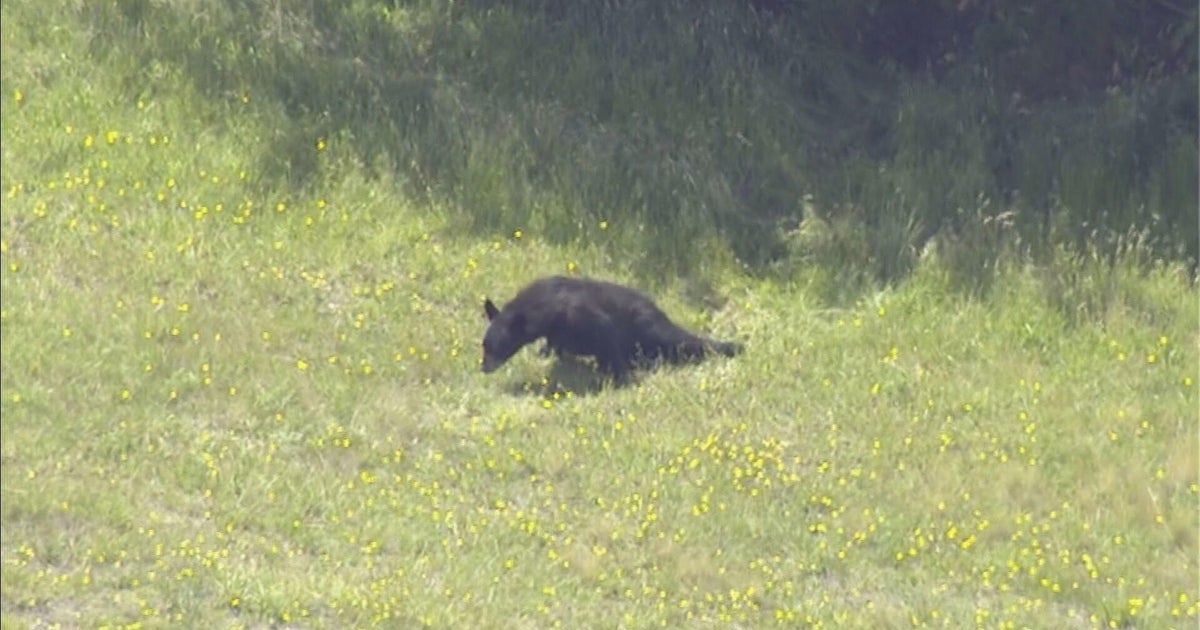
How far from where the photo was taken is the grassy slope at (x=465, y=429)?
35.7ft

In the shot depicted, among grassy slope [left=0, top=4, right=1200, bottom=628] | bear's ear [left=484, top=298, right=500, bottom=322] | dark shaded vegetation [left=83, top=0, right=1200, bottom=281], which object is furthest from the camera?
dark shaded vegetation [left=83, top=0, right=1200, bottom=281]

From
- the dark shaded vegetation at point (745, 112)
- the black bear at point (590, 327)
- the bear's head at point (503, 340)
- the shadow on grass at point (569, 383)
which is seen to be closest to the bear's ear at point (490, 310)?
the black bear at point (590, 327)

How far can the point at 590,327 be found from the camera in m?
13.5

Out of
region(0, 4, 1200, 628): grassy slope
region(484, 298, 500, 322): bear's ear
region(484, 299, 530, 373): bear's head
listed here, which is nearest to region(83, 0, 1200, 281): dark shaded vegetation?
region(0, 4, 1200, 628): grassy slope

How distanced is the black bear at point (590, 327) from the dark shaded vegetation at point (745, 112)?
53.5 inches

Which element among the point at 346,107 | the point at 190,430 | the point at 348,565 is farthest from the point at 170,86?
the point at 348,565

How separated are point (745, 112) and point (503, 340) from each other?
4.11 meters

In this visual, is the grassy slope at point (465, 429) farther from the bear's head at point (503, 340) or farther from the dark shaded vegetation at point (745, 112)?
the dark shaded vegetation at point (745, 112)

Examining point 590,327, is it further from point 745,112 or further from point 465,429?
point 745,112

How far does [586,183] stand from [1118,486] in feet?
15.1

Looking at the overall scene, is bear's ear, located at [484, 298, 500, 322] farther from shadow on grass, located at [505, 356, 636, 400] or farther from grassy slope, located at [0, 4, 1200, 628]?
shadow on grass, located at [505, 356, 636, 400]

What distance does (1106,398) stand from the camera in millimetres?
13672

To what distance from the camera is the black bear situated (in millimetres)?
13477

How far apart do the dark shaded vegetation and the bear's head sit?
180 cm
